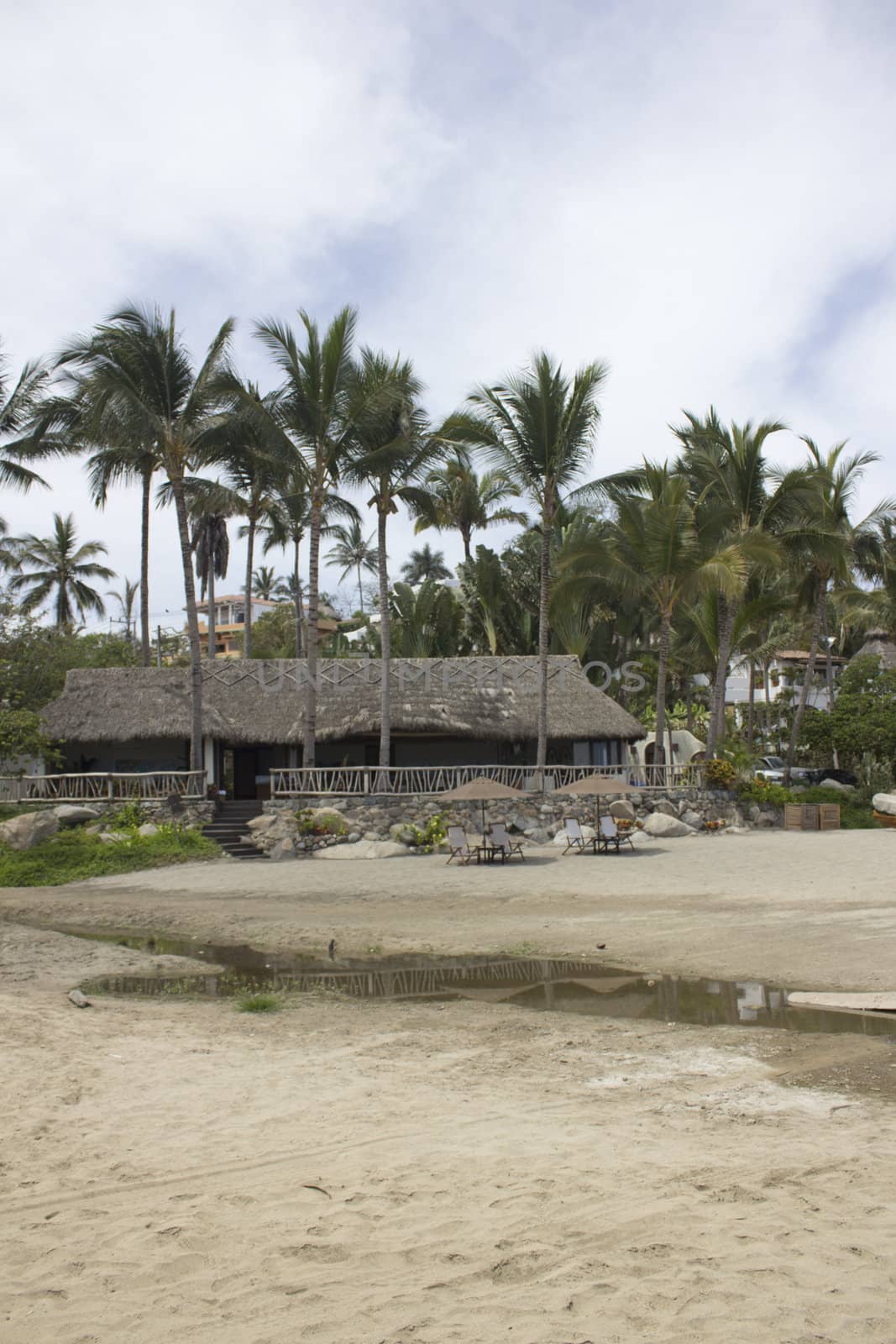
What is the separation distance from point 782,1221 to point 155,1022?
17.4 ft

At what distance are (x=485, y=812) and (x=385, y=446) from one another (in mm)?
8055

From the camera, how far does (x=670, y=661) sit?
38250 mm

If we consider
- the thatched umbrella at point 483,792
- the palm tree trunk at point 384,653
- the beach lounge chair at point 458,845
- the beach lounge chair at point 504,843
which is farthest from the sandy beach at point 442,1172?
the palm tree trunk at point 384,653

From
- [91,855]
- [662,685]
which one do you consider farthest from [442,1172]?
[662,685]

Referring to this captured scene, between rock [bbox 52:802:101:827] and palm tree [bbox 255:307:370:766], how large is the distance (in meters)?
4.45

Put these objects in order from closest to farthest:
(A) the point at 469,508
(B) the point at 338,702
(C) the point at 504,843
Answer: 1. (C) the point at 504,843
2. (B) the point at 338,702
3. (A) the point at 469,508

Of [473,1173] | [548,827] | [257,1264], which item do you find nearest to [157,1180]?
[257,1264]

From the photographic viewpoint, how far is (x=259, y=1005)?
8320 millimetres

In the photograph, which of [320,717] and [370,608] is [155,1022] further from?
[370,608]

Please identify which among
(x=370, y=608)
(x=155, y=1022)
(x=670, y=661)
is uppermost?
(x=370, y=608)

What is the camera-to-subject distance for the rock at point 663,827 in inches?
798

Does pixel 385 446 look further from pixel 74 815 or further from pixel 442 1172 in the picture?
pixel 442 1172

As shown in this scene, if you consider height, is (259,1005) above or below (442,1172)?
below

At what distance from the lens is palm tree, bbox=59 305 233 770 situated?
20875 mm
